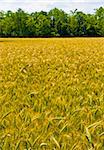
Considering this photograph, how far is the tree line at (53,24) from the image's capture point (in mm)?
117625

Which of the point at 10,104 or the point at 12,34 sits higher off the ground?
the point at 10,104

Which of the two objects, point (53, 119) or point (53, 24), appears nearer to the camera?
point (53, 119)

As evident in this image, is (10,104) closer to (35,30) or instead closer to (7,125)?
(7,125)

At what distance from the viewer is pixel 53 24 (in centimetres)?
12650

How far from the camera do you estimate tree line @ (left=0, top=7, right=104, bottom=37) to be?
118m

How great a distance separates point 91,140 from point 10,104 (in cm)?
136

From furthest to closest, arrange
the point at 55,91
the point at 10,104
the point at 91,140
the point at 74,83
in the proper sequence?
the point at 74,83 < the point at 55,91 < the point at 10,104 < the point at 91,140

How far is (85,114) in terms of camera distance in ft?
11.0

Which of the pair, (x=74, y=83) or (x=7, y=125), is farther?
(x=74, y=83)

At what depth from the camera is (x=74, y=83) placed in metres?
5.07

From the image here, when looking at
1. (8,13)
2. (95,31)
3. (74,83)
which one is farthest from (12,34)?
(74,83)

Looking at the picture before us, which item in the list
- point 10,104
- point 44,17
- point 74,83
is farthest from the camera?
point 44,17

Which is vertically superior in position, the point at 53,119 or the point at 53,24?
the point at 53,119

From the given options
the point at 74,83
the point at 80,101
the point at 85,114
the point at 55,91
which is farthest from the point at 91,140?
the point at 74,83
